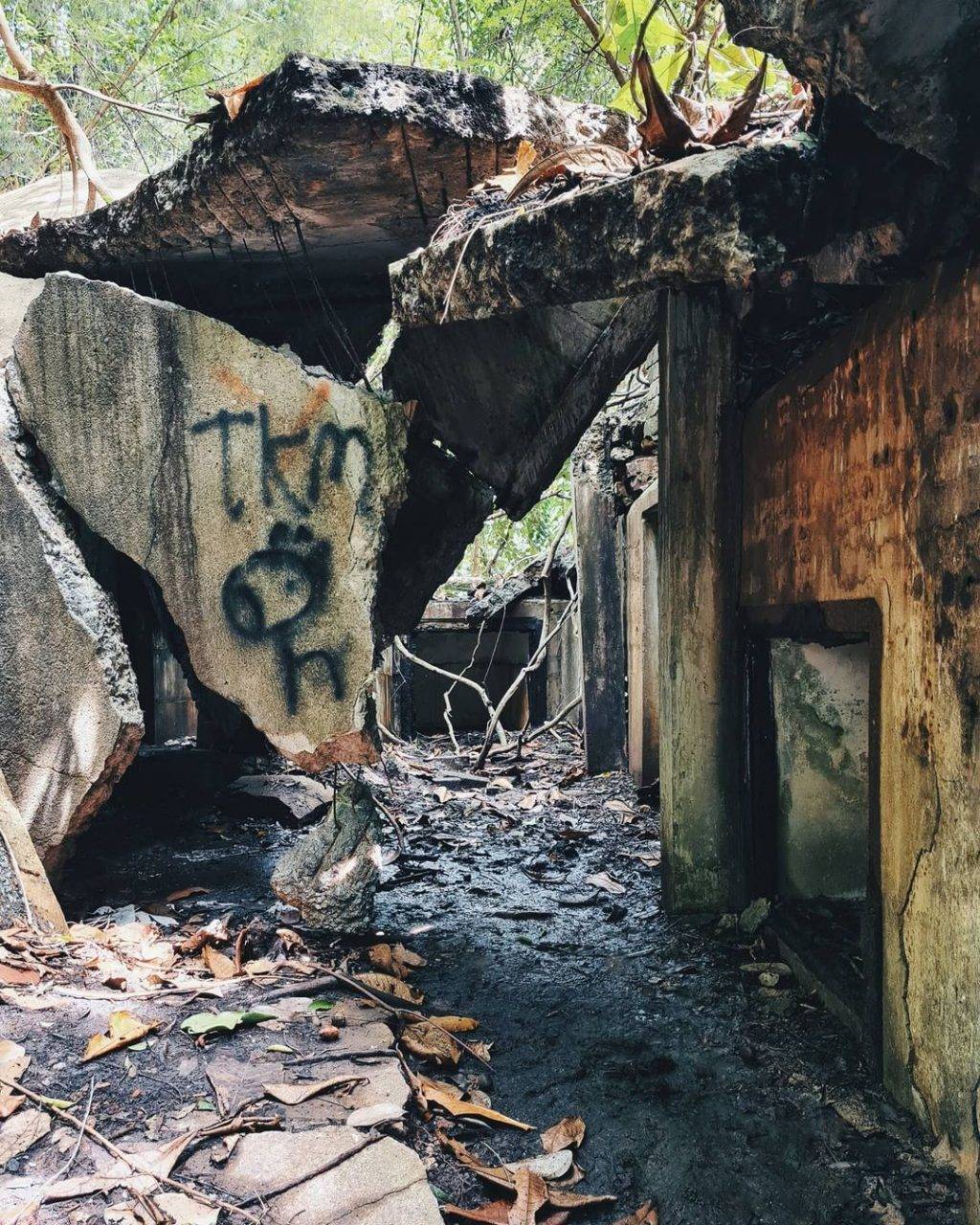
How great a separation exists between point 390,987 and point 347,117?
10.7ft

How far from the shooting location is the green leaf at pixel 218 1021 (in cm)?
295

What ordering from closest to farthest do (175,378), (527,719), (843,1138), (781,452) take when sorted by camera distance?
(843,1138) < (781,452) < (175,378) < (527,719)

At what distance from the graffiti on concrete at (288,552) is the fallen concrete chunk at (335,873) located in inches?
23.0

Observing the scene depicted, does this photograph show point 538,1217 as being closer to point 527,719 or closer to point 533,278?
point 533,278

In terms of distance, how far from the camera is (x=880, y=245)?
220cm

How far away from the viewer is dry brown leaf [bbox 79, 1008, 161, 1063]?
8.96 ft

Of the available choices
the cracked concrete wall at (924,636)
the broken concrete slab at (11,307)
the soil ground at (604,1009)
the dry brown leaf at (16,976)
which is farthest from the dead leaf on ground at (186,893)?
the cracked concrete wall at (924,636)

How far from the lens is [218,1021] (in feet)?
9.80

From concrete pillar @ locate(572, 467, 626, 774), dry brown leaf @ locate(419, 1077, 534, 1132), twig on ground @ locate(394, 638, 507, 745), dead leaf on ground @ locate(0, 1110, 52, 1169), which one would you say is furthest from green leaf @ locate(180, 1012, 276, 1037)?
twig on ground @ locate(394, 638, 507, 745)

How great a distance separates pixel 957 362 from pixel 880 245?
35 centimetres

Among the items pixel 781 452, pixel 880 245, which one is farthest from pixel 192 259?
pixel 880 245

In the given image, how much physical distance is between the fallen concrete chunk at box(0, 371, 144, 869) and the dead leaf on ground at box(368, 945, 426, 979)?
1.44 meters

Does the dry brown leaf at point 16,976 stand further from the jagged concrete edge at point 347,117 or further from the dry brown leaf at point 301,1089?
the jagged concrete edge at point 347,117

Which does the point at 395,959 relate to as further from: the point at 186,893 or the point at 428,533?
the point at 428,533
